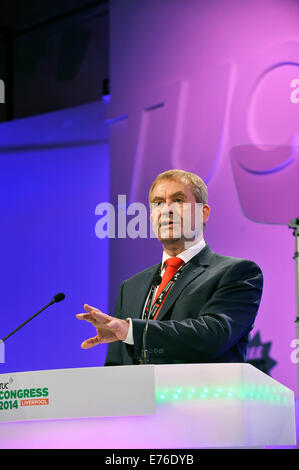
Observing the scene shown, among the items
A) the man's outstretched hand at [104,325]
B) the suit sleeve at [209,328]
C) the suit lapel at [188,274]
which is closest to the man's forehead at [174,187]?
the suit lapel at [188,274]

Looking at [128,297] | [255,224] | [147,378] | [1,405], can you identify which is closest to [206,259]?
[128,297]

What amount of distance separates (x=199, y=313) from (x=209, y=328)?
0.54ft

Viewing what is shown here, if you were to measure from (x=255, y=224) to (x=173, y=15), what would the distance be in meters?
1.68

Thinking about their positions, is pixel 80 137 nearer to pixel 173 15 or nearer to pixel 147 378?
pixel 173 15

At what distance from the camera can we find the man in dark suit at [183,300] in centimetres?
232

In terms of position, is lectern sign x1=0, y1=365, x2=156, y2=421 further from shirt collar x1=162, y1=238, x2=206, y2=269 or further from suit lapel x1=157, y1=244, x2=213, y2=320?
shirt collar x1=162, y1=238, x2=206, y2=269

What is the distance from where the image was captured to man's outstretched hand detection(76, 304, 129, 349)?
2139mm

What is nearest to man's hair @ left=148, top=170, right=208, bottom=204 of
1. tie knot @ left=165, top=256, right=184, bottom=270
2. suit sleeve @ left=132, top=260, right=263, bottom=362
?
tie knot @ left=165, top=256, right=184, bottom=270

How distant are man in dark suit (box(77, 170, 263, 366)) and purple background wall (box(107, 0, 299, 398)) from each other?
1.92m

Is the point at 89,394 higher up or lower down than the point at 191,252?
lower down

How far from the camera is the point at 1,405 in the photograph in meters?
2.11

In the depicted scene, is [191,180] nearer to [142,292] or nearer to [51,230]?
[142,292]

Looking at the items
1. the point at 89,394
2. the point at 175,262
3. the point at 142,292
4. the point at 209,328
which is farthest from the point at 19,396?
the point at 175,262

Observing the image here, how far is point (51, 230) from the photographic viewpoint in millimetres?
5984
